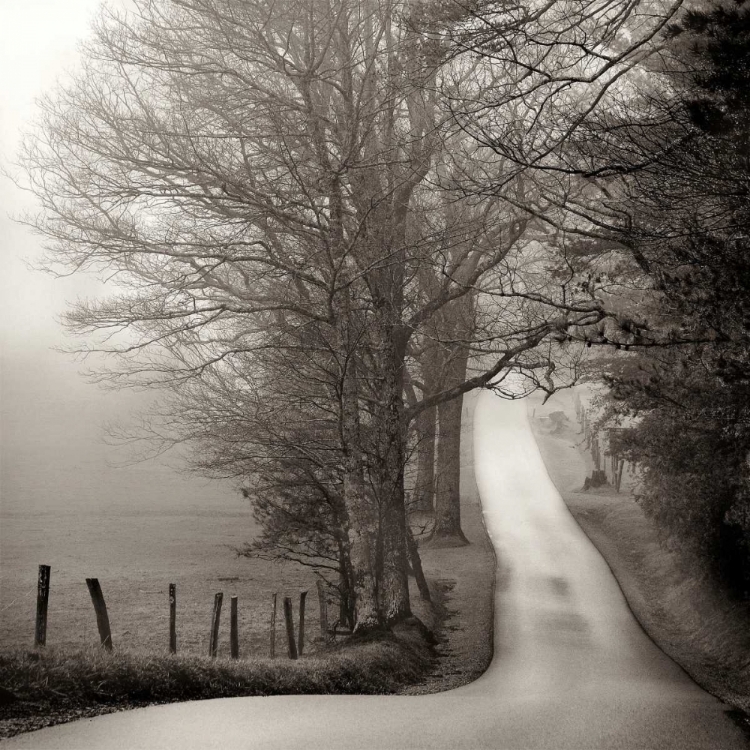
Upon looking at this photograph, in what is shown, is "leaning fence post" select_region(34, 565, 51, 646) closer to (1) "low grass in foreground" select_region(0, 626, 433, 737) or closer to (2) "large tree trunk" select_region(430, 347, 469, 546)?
(1) "low grass in foreground" select_region(0, 626, 433, 737)

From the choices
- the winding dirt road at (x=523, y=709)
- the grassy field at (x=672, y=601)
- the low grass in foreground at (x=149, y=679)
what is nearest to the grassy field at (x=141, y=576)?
the low grass in foreground at (x=149, y=679)

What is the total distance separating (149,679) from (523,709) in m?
4.25

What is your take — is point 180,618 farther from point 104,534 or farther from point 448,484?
point 104,534

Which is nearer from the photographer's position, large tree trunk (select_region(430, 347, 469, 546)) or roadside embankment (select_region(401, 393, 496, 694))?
roadside embankment (select_region(401, 393, 496, 694))

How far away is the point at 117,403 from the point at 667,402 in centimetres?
4783

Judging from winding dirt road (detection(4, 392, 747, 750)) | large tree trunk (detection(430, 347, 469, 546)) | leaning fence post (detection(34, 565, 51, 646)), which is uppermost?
large tree trunk (detection(430, 347, 469, 546))

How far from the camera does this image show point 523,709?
983cm

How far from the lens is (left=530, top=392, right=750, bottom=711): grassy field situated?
13602 mm

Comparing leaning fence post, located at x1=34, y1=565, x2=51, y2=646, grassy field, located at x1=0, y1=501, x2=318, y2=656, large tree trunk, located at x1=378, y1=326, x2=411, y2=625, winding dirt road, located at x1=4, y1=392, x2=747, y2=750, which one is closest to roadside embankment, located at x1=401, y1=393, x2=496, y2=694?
winding dirt road, located at x1=4, y1=392, x2=747, y2=750

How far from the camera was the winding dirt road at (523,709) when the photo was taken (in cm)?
720

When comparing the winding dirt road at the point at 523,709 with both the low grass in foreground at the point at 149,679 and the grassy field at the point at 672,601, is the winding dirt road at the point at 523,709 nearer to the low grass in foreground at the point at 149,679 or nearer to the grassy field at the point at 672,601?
the low grass in foreground at the point at 149,679

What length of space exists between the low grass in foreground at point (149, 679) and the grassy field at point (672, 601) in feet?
16.2

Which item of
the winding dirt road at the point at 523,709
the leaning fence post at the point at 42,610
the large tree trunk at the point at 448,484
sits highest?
the large tree trunk at the point at 448,484

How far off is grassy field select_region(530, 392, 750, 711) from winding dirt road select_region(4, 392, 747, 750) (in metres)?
0.49
